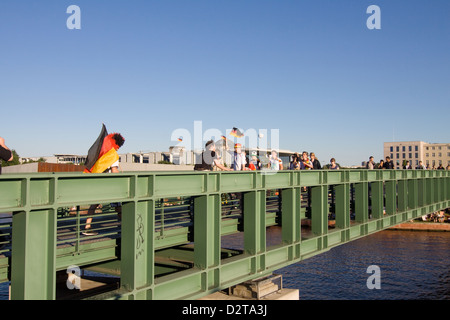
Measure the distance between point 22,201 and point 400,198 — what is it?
24253mm

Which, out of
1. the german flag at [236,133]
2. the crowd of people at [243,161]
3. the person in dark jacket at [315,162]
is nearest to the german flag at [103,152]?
the crowd of people at [243,161]

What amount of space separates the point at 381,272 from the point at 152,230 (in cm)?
3311

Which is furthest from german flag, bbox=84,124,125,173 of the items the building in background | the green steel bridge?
the building in background

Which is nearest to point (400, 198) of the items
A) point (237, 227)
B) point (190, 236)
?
point (237, 227)

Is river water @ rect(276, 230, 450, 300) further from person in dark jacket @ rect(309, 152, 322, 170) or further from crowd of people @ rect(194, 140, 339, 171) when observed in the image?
crowd of people @ rect(194, 140, 339, 171)

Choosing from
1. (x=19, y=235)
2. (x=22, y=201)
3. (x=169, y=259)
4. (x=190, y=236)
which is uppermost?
(x=22, y=201)

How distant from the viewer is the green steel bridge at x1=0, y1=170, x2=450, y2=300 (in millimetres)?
7355

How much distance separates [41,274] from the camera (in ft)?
24.5

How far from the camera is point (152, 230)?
9406mm

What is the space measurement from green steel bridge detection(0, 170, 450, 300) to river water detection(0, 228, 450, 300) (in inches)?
555

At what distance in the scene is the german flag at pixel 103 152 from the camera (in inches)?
407
